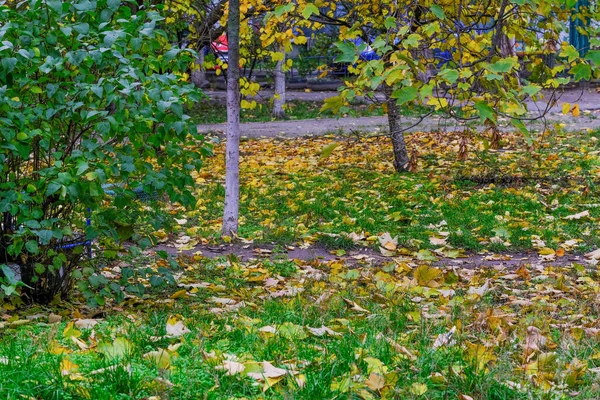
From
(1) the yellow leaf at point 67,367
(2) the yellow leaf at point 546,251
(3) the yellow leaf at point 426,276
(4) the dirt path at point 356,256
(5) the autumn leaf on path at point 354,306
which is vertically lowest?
(4) the dirt path at point 356,256

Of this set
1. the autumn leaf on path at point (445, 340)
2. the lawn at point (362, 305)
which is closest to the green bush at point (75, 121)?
the lawn at point (362, 305)

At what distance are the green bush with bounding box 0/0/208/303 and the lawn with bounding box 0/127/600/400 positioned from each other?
522 millimetres

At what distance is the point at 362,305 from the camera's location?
4.77 metres

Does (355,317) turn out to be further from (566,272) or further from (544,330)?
(566,272)

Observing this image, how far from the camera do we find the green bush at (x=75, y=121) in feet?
13.9

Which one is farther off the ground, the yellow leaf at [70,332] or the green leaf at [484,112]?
the green leaf at [484,112]

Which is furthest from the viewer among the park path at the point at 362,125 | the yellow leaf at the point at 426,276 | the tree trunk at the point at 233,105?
the park path at the point at 362,125

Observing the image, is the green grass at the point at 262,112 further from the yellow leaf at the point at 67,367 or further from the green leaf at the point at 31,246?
the yellow leaf at the point at 67,367

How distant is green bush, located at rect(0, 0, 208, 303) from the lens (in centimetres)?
424

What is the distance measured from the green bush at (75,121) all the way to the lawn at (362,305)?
1.71ft

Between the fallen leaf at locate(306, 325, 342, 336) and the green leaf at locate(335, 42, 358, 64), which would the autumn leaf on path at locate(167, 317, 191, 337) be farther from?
the green leaf at locate(335, 42, 358, 64)

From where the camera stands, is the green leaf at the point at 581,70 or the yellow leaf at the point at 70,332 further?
the green leaf at the point at 581,70


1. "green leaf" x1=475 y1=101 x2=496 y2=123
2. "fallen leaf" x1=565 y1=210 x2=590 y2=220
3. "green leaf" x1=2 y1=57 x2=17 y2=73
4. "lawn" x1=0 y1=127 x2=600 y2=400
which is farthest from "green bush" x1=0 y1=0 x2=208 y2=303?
"fallen leaf" x1=565 y1=210 x2=590 y2=220

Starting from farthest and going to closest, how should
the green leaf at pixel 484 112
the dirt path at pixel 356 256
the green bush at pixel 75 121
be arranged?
the dirt path at pixel 356 256 → the green bush at pixel 75 121 → the green leaf at pixel 484 112
